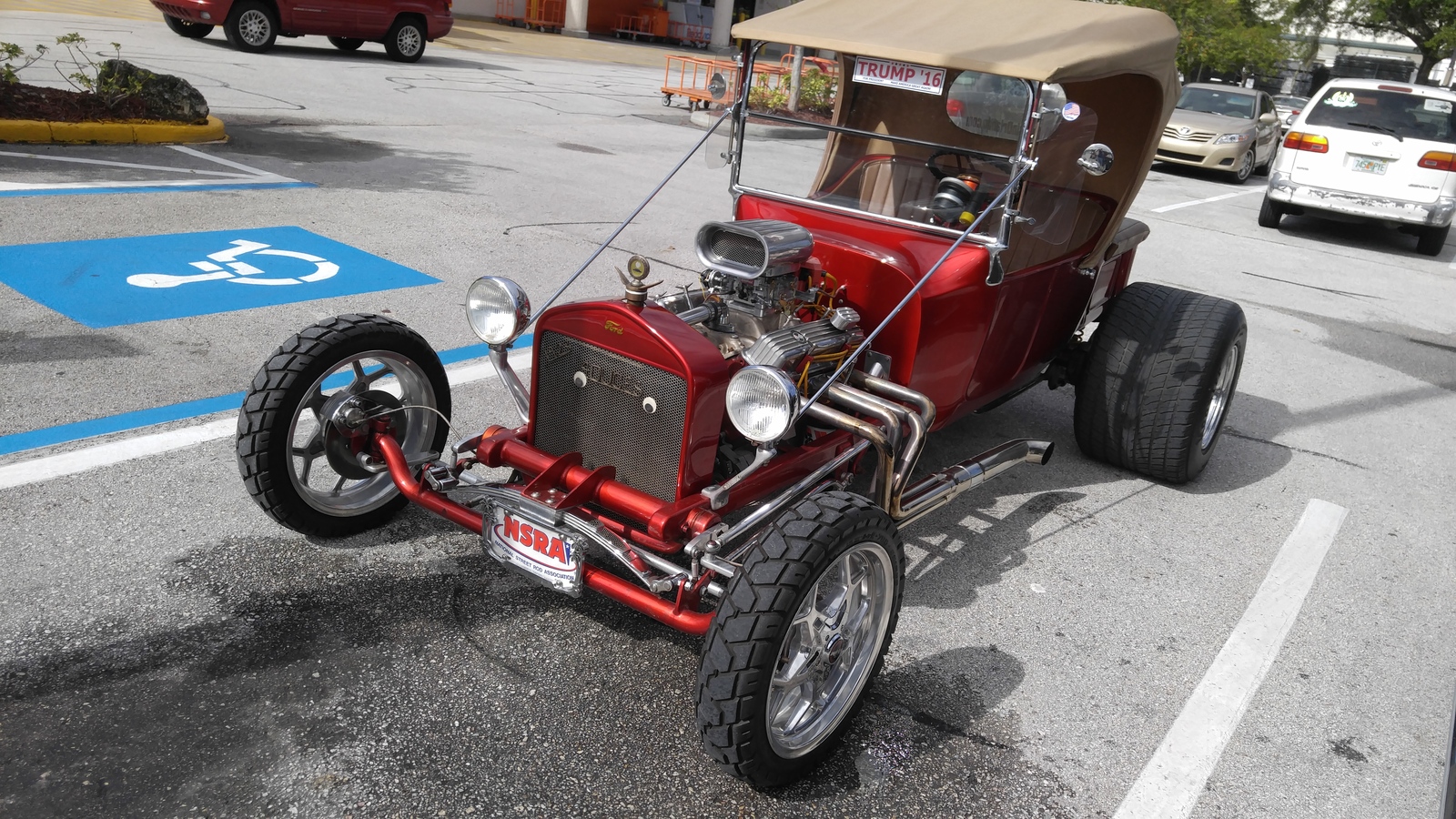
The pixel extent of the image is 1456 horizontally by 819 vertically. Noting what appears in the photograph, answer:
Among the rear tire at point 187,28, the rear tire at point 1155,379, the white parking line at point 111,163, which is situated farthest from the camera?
the rear tire at point 187,28

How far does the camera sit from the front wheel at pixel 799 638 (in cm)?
274

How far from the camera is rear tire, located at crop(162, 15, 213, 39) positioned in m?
17.3

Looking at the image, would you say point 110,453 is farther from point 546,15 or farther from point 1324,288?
point 546,15

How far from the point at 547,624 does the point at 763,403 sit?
1097 mm

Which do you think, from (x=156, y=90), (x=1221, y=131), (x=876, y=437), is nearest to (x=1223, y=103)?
(x=1221, y=131)

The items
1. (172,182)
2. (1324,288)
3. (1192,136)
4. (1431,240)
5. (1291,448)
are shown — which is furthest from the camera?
(1192,136)

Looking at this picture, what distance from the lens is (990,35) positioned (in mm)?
4172

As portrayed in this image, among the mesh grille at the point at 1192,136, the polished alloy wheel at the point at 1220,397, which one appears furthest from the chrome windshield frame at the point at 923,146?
the mesh grille at the point at 1192,136

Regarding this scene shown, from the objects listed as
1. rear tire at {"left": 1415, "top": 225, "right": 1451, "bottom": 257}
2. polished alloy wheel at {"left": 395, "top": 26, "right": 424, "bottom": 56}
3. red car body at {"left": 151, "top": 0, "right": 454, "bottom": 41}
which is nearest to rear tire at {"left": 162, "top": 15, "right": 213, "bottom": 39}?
red car body at {"left": 151, "top": 0, "right": 454, "bottom": 41}

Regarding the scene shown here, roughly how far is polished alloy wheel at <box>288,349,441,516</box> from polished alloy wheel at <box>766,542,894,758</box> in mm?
1748

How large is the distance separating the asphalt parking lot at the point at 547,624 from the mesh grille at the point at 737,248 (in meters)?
1.29

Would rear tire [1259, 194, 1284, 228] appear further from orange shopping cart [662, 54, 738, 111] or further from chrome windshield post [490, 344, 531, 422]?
chrome windshield post [490, 344, 531, 422]

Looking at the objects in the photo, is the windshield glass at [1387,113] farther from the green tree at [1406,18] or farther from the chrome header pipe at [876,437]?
the green tree at [1406,18]

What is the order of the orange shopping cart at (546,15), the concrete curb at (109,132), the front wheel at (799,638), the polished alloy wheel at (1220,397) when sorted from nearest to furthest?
the front wheel at (799,638) → the polished alloy wheel at (1220,397) → the concrete curb at (109,132) → the orange shopping cart at (546,15)
